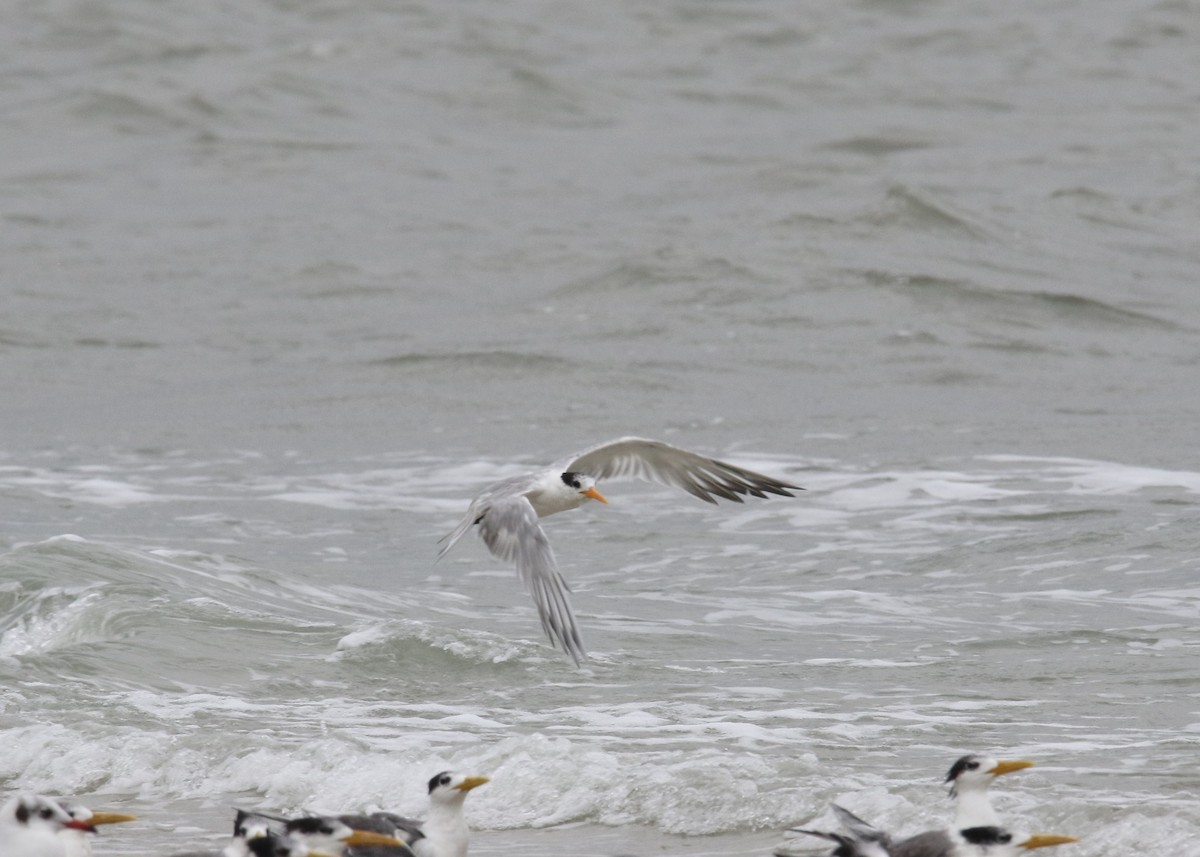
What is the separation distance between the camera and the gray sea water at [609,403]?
7707 millimetres

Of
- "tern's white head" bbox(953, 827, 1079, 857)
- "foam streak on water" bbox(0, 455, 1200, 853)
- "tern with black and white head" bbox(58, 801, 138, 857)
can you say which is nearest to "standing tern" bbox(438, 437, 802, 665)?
"foam streak on water" bbox(0, 455, 1200, 853)

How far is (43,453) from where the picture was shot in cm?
1494

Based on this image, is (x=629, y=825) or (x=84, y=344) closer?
(x=629, y=825)

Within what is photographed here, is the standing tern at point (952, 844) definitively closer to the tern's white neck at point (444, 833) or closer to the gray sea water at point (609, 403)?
the gray sea water at point (609, 403)

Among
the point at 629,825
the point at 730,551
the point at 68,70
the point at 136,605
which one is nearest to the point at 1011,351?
the point at 730,551

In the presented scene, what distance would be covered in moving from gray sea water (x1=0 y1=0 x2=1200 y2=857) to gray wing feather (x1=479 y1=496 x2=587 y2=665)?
45 cm

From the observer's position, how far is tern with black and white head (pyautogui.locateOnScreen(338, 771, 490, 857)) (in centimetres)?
613

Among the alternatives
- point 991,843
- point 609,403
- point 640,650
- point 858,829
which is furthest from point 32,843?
point 609,403

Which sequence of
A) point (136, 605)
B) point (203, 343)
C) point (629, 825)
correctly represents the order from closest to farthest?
point (629, 825) → point (136, 605) → point (203, 343)

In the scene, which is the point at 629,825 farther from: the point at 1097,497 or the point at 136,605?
the point at 1097,497

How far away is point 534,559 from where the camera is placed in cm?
782

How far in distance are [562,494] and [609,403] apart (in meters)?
7.50

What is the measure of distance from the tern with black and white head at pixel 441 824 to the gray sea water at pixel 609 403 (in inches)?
23.1

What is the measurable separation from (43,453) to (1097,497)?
778 cm
